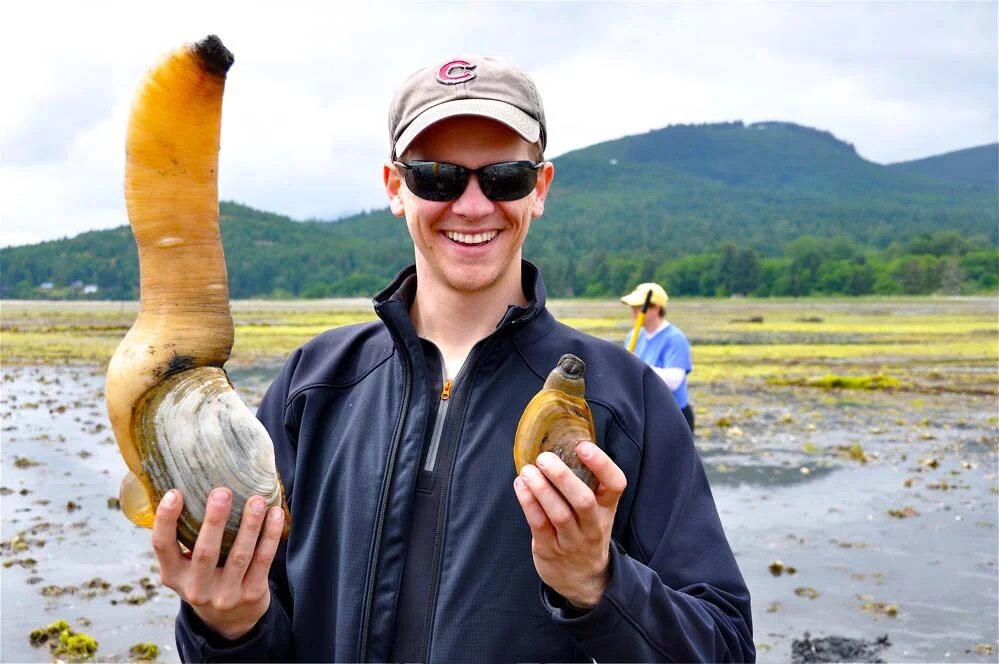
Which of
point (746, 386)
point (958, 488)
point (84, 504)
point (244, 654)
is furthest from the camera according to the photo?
point (746, 386)

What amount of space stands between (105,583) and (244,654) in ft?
25.6

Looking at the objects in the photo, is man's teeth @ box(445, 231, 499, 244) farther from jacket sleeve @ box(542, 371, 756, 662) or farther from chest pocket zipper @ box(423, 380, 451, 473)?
jacket sleeve @ box(542, 371, 756, 662)

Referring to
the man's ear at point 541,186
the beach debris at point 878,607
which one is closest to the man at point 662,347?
the beach debris at point 878,607

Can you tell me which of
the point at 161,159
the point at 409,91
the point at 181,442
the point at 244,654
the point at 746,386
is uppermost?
the point at 409,91

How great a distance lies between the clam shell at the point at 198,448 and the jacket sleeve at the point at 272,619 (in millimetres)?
343

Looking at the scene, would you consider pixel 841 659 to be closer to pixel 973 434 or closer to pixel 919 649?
pixel 919 649

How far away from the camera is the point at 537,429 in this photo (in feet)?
6.46

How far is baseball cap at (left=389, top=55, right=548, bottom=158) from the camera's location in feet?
7.70

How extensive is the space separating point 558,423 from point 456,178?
2.47ft

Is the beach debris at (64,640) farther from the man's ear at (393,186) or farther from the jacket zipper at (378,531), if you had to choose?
the man's ear at (393,186)

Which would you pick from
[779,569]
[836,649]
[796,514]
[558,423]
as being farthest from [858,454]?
[558,423]

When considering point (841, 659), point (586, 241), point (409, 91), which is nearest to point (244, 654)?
point (409, 91)

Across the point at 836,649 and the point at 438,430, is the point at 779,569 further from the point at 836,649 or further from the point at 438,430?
the point at 438,430

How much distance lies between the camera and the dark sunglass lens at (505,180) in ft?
7.91
